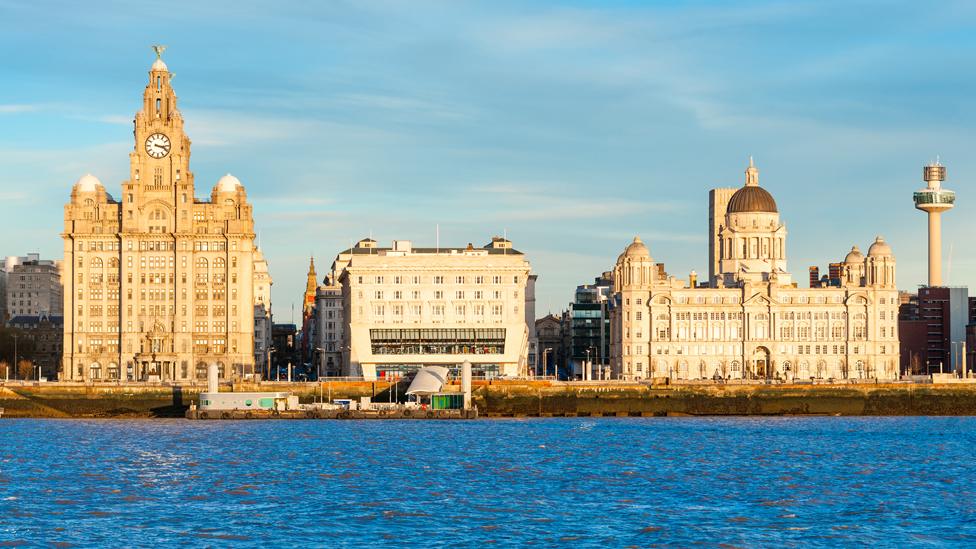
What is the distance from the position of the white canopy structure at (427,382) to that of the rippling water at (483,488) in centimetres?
3216

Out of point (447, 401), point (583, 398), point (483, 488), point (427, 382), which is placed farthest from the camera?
point (583, 398)

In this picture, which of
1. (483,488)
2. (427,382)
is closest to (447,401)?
(427,382)

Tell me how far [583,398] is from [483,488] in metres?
95.9

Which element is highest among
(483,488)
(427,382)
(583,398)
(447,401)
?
(427,382)

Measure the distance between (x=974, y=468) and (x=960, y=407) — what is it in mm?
88948

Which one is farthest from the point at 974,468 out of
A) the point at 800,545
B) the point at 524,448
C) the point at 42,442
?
the point at 42,442

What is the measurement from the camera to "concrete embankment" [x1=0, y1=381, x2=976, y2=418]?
602ft

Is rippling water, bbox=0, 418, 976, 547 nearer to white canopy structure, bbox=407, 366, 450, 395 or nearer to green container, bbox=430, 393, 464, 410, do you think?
green container, bbox=430, 393, 464, 410

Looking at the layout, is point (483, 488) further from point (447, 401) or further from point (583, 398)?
point (583, 398)

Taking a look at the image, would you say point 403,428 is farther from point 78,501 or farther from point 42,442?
point 78,501

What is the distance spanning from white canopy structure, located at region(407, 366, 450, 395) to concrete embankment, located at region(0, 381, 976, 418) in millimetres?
4037

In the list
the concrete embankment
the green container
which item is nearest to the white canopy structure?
the green container

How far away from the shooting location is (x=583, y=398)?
18812 centimetres

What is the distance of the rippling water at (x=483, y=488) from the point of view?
74.4 meters
